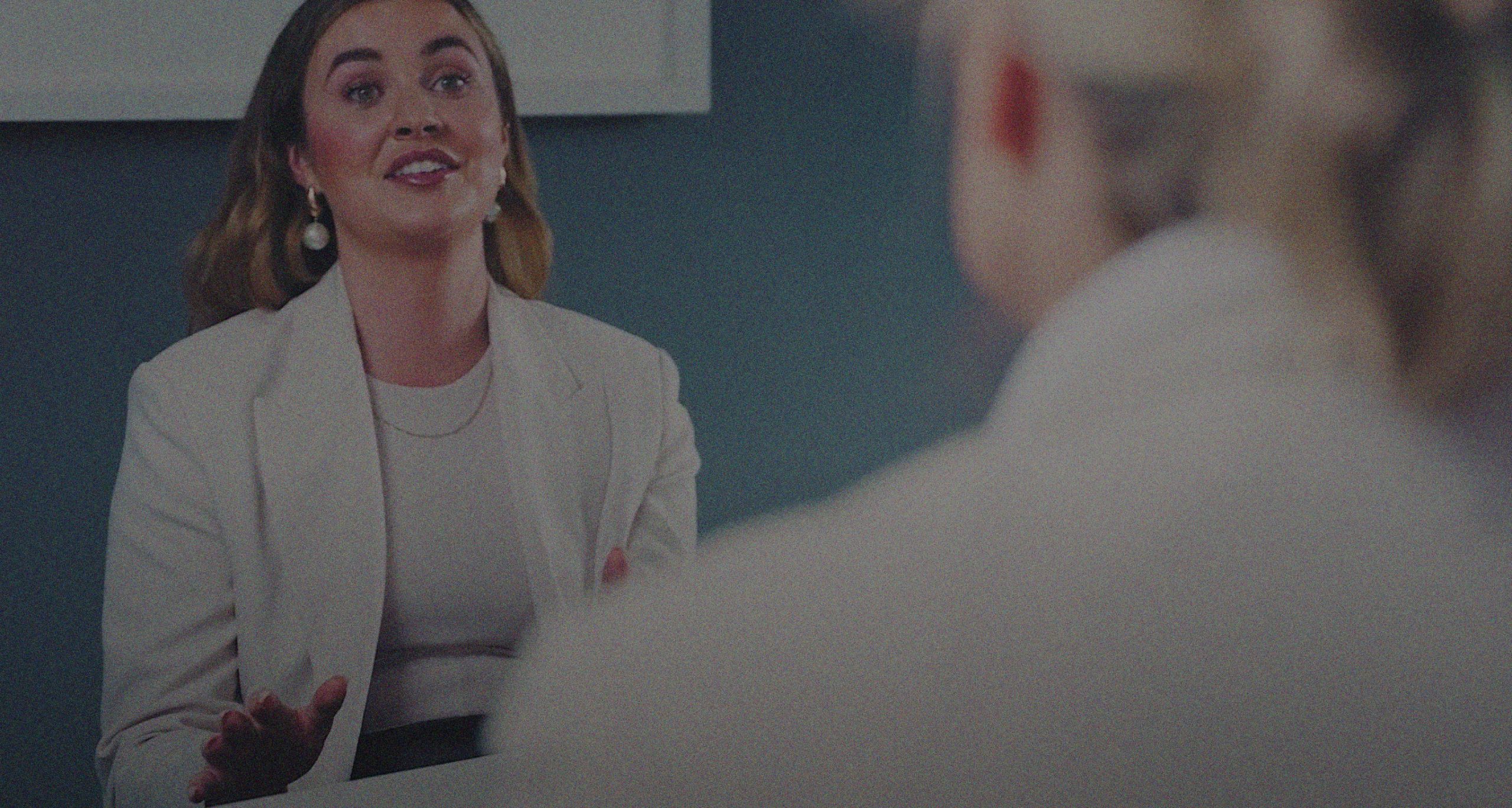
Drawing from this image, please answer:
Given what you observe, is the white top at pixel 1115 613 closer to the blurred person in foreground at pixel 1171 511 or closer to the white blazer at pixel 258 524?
the blurred person in foreground at pixel 1171 511

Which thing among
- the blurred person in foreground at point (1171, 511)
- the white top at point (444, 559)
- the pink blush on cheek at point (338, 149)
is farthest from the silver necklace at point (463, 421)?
the blurred person in foreground at point (1171, 511)

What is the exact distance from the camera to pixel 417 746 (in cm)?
188

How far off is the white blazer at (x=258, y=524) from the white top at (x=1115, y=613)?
1.07m

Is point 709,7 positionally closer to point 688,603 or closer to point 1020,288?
point 1020,288

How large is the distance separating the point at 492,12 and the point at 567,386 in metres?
0.43

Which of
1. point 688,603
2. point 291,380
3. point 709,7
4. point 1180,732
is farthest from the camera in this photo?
point 709,7

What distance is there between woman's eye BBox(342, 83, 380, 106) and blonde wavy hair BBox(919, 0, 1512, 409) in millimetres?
984

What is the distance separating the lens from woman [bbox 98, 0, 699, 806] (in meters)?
1.71

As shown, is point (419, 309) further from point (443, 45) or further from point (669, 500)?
point (669, 500)

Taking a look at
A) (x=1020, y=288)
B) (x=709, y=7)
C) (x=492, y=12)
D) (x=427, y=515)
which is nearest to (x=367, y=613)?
(x=427, y=515)

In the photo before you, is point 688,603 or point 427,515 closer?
point 688,603

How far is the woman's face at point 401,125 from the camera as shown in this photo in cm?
172

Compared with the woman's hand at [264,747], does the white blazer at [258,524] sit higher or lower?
higher

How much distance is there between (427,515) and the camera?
185 centimetres
